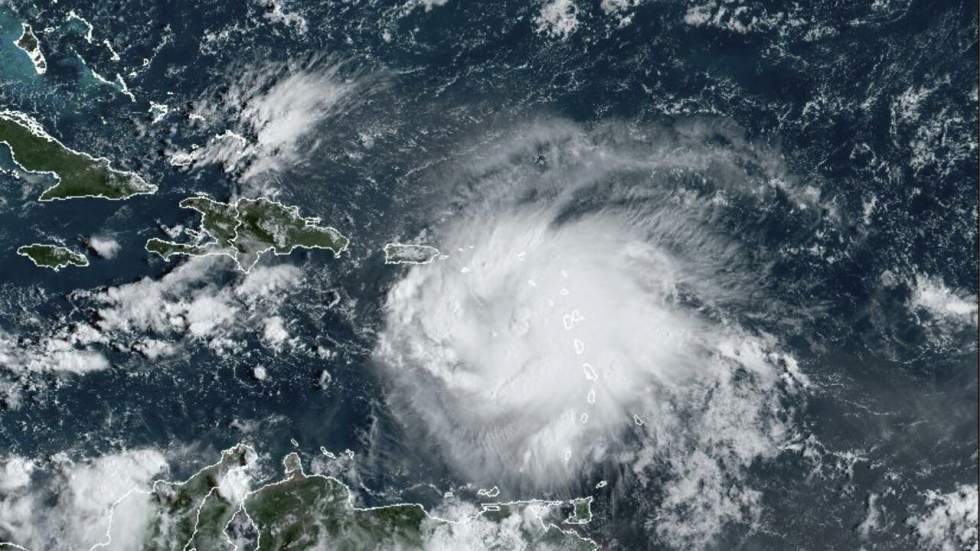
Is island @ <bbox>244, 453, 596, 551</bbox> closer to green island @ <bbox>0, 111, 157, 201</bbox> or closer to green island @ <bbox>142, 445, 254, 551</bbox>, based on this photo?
green island @ <bbox>142, 445, 254, 551</bbox>

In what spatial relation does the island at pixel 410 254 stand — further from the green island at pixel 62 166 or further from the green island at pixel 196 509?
the green island at pixel 62 166

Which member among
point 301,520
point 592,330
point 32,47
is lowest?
point 301,520

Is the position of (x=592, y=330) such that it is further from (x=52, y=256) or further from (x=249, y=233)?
(x=52, y=256)

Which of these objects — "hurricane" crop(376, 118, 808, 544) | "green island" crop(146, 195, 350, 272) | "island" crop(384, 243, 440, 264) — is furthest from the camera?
"green island" crop(146, 195, 350, 272)

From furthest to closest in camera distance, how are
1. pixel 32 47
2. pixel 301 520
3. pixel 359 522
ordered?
pixel 32 47, pixel 301 520, pixel 359 522

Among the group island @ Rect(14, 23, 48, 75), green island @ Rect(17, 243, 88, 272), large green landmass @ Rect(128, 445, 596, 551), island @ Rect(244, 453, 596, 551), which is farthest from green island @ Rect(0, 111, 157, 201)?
island @ Rect(244, 453, 596, 551)

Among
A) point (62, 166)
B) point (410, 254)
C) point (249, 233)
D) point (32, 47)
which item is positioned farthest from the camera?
point (32, 47)

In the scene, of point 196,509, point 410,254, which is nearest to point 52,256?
point 196,509

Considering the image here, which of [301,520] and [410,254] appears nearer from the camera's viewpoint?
[301,520]
